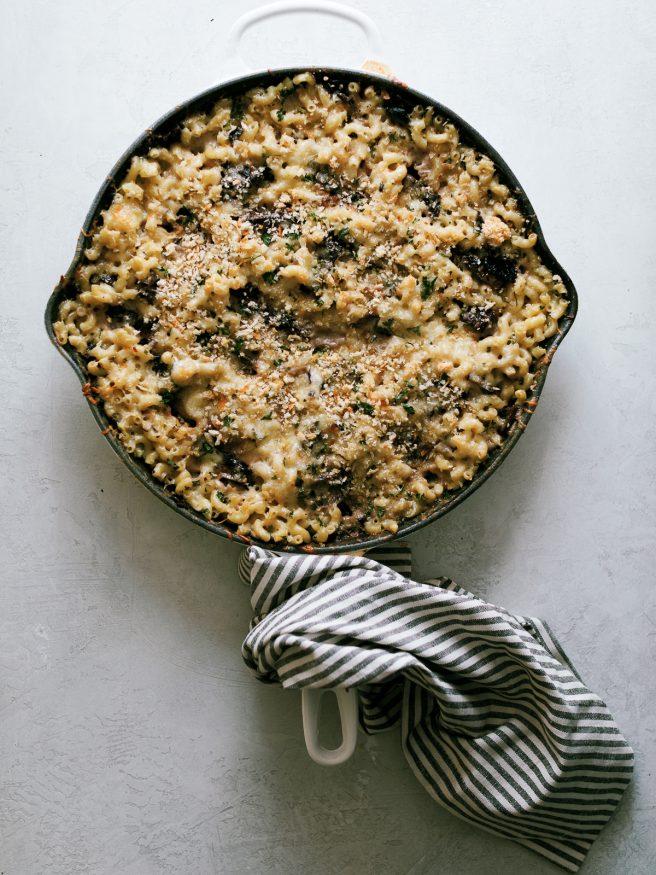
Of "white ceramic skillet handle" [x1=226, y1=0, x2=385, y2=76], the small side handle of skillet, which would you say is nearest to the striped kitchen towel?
the small side handle of skillet

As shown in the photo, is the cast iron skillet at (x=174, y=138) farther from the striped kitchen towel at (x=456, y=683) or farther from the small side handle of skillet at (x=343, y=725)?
the small side handle of skillet at (x=343, y=725)

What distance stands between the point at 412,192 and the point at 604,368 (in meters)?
0.84

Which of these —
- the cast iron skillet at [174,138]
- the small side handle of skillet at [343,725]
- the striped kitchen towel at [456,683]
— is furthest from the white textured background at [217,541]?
the cast iron skillet at [174,138]

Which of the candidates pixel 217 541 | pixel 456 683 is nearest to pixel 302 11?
pixel 217 541

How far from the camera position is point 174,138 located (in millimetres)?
2100

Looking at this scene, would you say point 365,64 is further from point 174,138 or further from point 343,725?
point 343,725

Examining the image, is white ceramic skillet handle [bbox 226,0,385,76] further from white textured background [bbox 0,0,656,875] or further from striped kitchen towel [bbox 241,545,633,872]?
striped kitchen towel [bbox 241,545,633,872]

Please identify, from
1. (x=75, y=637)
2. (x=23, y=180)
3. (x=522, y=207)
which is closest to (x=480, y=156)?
(x=522, y=207)

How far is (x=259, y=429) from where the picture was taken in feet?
7.02

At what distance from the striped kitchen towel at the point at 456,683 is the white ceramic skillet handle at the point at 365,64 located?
0.35 ft

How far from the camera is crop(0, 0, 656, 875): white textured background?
241 centimetres

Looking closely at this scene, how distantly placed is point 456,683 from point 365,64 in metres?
1.76

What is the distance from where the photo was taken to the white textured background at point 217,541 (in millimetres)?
2414

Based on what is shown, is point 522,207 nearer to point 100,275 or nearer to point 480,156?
point 480,156
